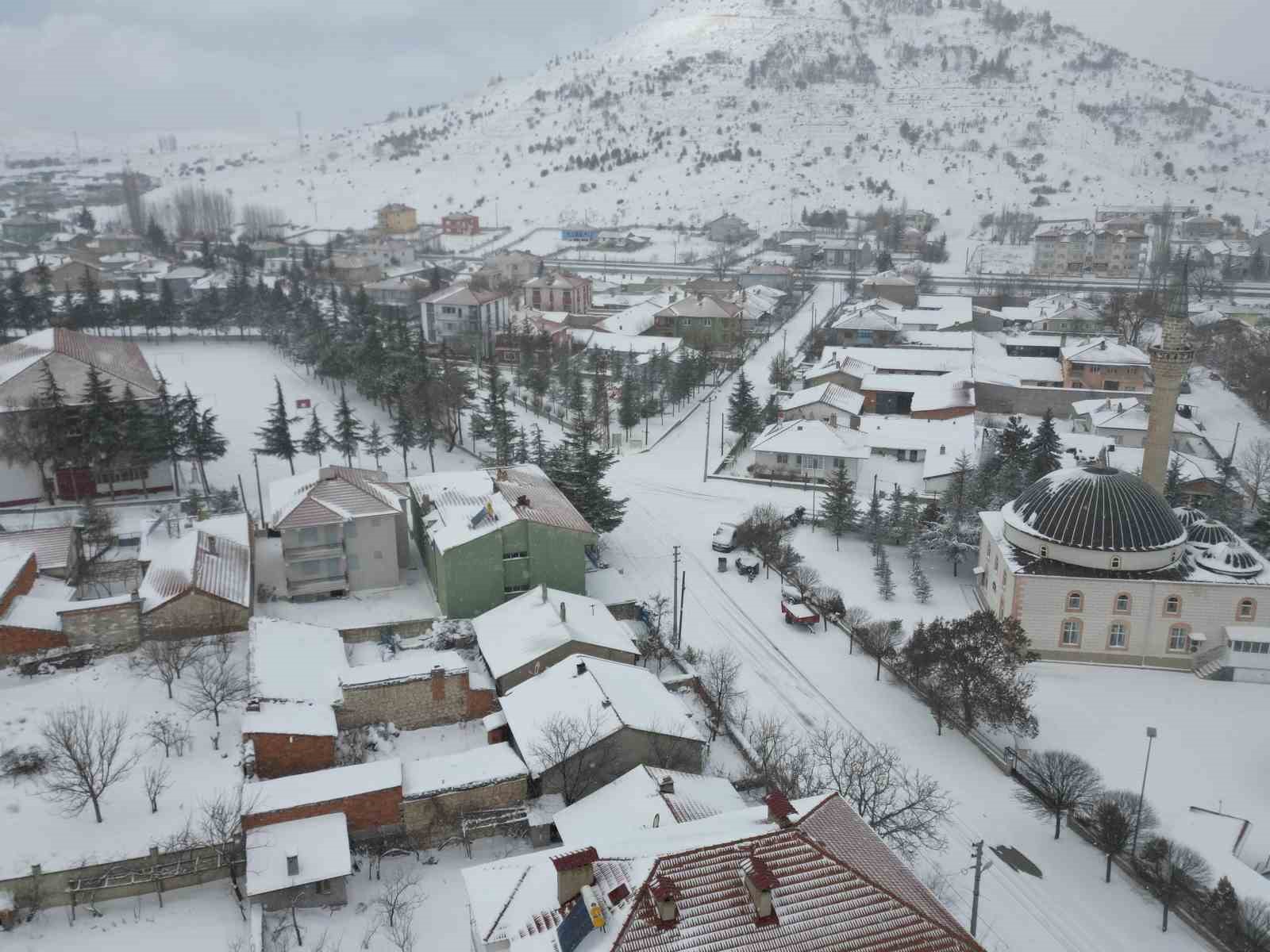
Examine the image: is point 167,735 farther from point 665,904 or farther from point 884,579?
point 884,579

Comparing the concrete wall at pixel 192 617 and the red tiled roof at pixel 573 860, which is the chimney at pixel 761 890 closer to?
the red tiled roof at pixel 573 860

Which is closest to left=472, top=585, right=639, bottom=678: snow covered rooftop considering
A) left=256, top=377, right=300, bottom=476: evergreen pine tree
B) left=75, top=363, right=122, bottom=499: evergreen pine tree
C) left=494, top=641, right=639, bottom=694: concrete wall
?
left=494, top=641, right=639, bottom=694: concrete wall

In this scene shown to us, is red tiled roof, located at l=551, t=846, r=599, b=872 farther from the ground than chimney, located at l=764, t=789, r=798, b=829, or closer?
farther from the ground

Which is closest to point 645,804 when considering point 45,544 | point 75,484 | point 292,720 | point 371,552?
point 292,720

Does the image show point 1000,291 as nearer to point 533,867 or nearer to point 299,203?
point 533,867

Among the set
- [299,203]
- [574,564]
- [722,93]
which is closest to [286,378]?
[574,564]

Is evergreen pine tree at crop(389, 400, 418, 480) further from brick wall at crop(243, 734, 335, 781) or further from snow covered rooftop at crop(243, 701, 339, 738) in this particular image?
brick wall at crop(243, 734, 335, 781)
